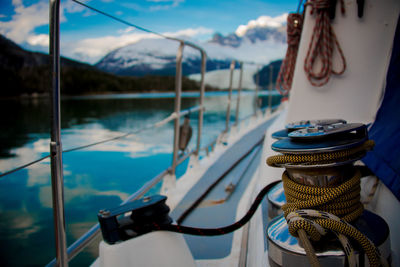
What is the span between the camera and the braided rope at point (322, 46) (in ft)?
3.40

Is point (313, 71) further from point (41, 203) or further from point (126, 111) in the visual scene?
point (126, 111)

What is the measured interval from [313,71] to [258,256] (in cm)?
72

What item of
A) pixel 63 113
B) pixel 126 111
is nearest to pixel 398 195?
pixel 63 113

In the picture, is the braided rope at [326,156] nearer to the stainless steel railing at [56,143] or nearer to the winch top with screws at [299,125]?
the winch top with screws at [299,125]

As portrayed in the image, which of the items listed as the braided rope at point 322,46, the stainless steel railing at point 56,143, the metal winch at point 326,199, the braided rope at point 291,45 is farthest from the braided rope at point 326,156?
the braided rope at point 291,45

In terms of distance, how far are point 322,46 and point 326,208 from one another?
30.1 inches

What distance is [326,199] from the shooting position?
0.49 m

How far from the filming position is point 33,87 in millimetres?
718

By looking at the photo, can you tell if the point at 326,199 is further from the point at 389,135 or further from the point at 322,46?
the point at 322,46

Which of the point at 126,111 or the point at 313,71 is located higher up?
the point at 313,71

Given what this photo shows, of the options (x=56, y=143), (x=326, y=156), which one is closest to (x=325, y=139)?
(x=326, y=156)

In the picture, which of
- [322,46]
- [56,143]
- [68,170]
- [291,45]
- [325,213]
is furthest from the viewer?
[68,170]

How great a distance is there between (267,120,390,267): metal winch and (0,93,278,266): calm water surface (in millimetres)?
515

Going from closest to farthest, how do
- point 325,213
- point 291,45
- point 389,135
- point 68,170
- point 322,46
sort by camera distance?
point 325,213 < point 389,135 < point 322,46 < point 291,45 < point 68,170
